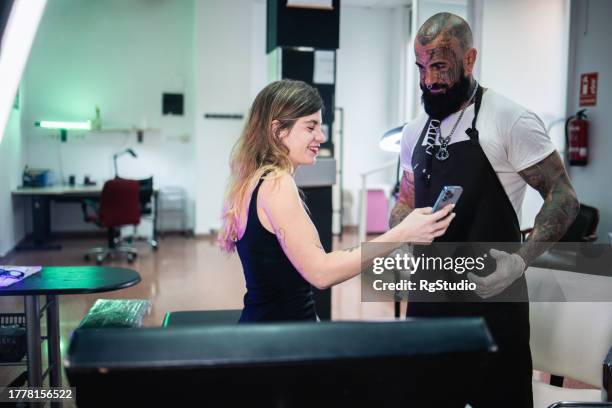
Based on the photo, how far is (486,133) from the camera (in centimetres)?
168

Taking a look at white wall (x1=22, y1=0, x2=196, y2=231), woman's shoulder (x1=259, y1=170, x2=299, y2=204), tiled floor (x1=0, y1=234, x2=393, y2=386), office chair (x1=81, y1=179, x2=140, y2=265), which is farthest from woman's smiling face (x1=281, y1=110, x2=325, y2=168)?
white wall (x1=22, y1=0, x2=196, y2=231)

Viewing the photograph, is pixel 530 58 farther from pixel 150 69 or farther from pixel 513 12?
pixel 150 69

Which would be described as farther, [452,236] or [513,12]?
[513,12]

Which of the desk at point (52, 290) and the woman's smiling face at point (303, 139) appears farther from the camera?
the desk at point (52, 290)

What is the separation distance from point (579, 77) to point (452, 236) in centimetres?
388

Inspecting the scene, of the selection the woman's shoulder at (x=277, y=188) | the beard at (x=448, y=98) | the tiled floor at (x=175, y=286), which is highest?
the beard at (x=448, y=98)

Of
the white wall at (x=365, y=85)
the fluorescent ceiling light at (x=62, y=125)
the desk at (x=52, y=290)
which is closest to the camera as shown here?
the desk at (x=52, y=290)

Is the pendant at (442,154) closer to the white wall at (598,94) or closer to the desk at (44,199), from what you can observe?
the white wall at (598,94)

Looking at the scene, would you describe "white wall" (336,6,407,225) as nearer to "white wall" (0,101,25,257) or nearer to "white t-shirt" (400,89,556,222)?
"white wall" (0,101,25,257)

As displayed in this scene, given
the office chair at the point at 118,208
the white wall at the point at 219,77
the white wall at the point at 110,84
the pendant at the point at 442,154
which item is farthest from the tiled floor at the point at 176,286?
the pendant at the point at 442,154

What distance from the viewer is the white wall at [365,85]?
879 centimetres

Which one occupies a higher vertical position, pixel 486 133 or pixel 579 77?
pixel 579 77

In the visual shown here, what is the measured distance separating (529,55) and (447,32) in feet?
12.6

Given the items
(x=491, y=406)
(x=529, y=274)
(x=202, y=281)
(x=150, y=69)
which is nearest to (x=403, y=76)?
(x=150, y=69)
